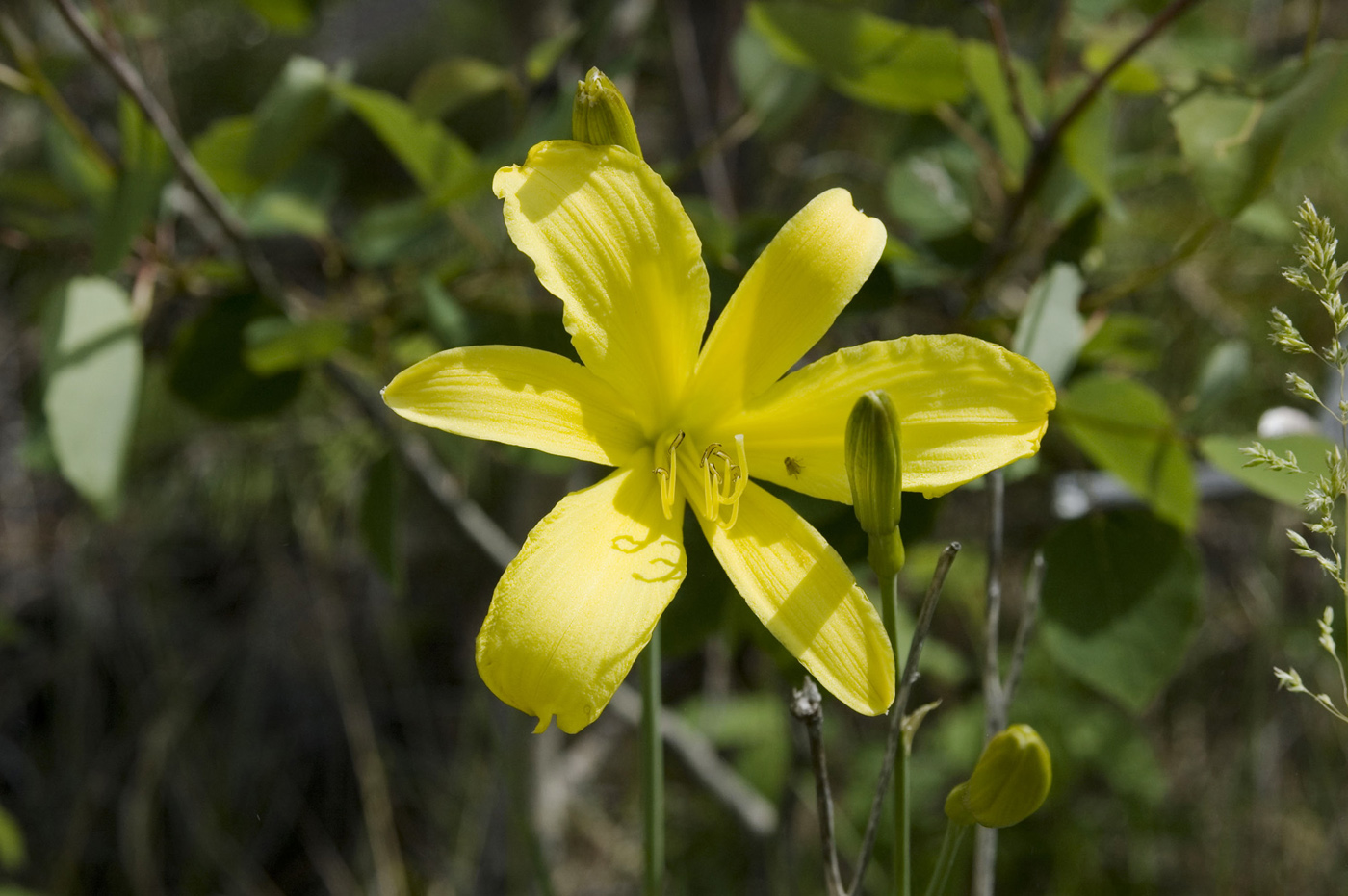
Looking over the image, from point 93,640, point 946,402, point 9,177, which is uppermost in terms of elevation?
point 9,177

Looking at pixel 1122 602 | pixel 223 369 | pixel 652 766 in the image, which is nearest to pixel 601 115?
pixel 652 766

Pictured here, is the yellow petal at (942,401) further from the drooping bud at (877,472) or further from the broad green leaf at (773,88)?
the broad green leaf at (773,88)

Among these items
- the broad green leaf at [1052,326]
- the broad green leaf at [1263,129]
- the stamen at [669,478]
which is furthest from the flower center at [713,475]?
the broad green leaf at [1263,129]

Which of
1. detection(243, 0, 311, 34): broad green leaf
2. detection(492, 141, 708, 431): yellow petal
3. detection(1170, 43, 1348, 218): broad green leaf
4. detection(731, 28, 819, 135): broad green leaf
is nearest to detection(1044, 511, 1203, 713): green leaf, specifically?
detection(1170, 43, 1348, 218): broad green leaf

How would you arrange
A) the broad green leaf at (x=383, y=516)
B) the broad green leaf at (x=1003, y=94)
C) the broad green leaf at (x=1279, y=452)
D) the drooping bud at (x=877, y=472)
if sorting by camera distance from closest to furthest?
the drooping bud at (x=877, y=472) → the broad green leaf at (x=1279, y=452) → the broad green leaf at (x=1003, y=94) → the broad green leaf at (x=383, y=516)

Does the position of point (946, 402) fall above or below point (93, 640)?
above

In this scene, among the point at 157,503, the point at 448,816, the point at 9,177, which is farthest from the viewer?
the point at 157,503

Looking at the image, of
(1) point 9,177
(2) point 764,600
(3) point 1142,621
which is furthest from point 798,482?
(1) point 9,177

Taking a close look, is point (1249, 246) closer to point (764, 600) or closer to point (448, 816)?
point (764, 600)
